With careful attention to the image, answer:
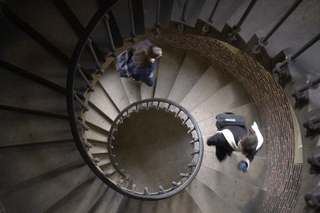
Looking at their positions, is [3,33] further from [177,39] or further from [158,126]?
[158,126]

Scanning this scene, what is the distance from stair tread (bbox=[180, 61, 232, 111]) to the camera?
497cm

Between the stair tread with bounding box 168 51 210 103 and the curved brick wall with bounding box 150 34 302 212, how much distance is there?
0.75 ft

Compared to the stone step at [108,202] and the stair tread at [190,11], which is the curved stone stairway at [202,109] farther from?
the stair tread at [190,11]

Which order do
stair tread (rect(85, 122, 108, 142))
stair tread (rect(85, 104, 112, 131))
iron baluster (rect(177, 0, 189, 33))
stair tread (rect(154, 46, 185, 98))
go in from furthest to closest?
stair tread (rect(85, 122, 108, 142)) → stair tread (rect(154, 46, 185, 98)) → stair tread (rect(85, 104, 112, 131)) → iron baluster (rect(177, 0, 189, 33))

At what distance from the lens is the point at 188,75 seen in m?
5.14

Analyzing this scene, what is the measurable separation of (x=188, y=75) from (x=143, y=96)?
1253 mm

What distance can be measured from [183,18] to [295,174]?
10.6ft

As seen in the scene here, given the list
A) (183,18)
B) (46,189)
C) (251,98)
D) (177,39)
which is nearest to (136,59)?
(183,18)

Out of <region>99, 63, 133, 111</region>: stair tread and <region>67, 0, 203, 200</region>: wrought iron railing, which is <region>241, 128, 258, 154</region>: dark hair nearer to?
<region>67, 0, 203, 200</region>: wrought iron railing

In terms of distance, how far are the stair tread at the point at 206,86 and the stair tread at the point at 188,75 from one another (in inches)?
6.2

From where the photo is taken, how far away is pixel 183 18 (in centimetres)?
323

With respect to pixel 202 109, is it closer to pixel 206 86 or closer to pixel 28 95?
pixel 206 86

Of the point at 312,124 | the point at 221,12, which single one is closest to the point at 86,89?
the point at 221,12

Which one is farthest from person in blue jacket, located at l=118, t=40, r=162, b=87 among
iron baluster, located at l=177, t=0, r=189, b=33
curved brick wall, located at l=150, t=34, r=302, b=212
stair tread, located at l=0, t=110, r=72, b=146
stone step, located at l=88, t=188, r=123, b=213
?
stone step, located at l=88, t=188, r=123, b=213
